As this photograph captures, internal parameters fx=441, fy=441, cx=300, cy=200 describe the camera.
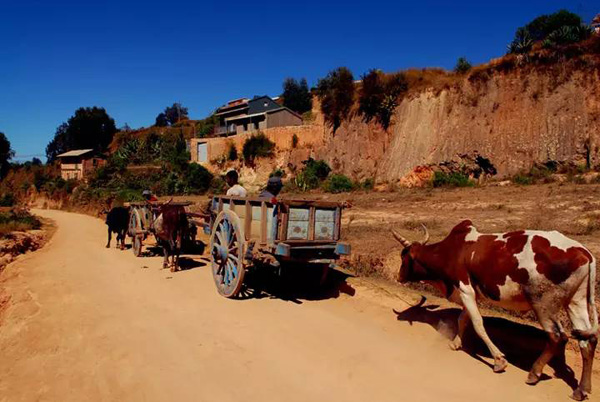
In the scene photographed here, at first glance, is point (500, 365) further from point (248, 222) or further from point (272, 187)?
point (272, 187)

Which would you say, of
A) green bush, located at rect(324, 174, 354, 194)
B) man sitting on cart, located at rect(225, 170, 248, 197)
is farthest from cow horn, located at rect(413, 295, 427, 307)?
green bush, located at rect(324, 174, 354, 194)

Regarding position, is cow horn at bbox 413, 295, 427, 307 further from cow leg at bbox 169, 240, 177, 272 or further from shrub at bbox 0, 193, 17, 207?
shrub at bbox 0, 193, 17, 207

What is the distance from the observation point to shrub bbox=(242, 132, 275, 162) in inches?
1448

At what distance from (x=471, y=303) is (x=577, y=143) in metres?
18.1

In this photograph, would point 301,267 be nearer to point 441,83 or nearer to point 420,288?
point 420,288

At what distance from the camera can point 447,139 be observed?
23.9 meters

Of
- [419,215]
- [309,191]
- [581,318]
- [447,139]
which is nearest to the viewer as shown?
[581,318]

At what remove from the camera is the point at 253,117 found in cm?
→ 4734

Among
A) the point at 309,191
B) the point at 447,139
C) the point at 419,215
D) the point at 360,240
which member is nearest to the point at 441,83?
the point at 447,139

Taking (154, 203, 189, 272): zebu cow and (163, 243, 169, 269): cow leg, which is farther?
(163, 243, 169, 269): cow leg

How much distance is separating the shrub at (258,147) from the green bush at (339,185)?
1048cm

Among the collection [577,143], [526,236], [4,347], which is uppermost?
[577,143]

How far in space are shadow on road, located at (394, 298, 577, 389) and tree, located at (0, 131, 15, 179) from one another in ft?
192

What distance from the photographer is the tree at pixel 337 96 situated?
30.4 meters
